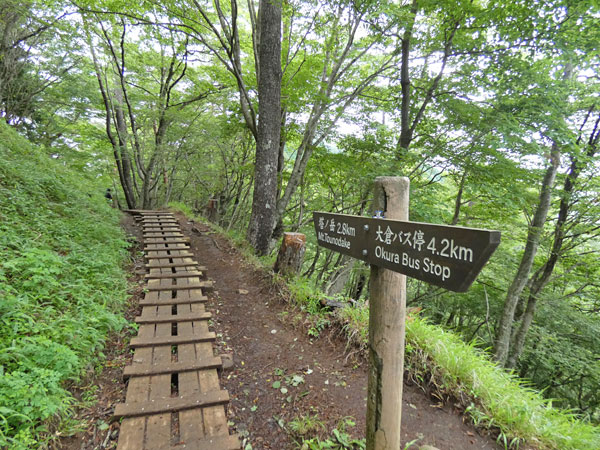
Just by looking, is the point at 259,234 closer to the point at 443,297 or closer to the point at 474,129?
the point at 474,129

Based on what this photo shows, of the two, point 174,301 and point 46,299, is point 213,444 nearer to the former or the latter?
point 174,301

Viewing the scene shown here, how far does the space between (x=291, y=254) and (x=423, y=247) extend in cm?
366

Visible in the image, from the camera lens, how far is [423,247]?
50.8 inches

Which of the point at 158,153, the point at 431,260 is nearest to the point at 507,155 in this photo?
the point at 431,260

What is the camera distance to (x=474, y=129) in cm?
570

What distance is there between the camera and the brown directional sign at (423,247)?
1072 mm

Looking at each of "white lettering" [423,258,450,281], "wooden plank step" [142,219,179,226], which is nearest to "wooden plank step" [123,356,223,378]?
"white lettering" [423,258,450,281]

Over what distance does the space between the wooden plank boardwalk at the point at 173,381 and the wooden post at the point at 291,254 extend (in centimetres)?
140

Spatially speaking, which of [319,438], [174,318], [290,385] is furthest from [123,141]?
[319,438]

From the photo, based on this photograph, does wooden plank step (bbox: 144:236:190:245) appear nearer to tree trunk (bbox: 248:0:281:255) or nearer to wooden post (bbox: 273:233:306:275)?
tree trunk (bbox: 248:0:281:255)

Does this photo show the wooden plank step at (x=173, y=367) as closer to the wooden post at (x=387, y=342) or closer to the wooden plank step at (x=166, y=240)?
the wooden post at (x=387, y=342)

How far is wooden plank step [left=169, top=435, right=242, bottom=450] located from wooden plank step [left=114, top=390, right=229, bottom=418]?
0.31 meters

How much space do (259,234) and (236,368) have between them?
3.67 metres

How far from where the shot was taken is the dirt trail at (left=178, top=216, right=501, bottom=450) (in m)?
2.29
